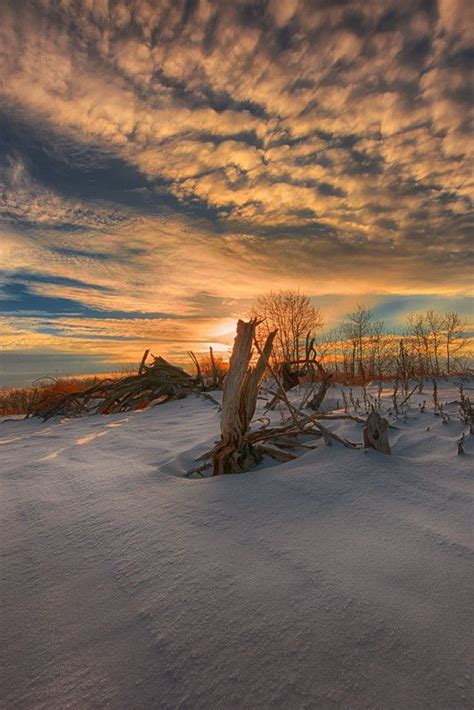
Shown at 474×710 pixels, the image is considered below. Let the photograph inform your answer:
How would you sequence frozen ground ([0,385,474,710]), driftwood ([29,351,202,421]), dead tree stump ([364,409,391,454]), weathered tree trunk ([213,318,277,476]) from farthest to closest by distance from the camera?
driftwood ([29,351,202,421]) < weathered tree trunk ([213,318,277,476]) < dead tree stump ([364,409,391,454]) < frozen ground ([0,385,474,710])

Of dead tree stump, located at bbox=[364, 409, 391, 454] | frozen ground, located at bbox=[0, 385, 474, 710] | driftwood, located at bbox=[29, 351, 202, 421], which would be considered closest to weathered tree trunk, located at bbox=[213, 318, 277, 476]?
frozen ground, located at bbox=[0, 385, 474, 710]

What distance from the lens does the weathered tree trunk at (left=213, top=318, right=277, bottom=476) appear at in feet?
7.36

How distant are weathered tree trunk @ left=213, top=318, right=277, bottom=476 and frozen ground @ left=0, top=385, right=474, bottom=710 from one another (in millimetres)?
253

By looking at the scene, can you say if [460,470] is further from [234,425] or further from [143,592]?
[143,592]

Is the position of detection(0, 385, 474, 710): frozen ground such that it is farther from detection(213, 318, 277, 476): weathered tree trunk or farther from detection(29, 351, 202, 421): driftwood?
detection(29, 351, 202, 421): driftwood

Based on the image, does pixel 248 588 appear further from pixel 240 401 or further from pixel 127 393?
pixel 127 393

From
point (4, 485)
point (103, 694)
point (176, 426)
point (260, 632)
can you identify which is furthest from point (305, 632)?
point (176, 426)

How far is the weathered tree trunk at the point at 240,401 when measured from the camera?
224 cm

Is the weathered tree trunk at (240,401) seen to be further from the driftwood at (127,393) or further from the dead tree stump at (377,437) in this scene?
the driftwood at (127,393)

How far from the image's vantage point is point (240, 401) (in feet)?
7.87

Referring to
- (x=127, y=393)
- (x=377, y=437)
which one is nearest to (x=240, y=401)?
(x=377, y=437)

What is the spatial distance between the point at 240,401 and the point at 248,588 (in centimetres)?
135

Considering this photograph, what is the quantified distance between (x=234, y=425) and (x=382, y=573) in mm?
1259

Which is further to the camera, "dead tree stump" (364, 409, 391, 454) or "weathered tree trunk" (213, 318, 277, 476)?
"weathered tree trunk" (213, 318, 277, 476)
